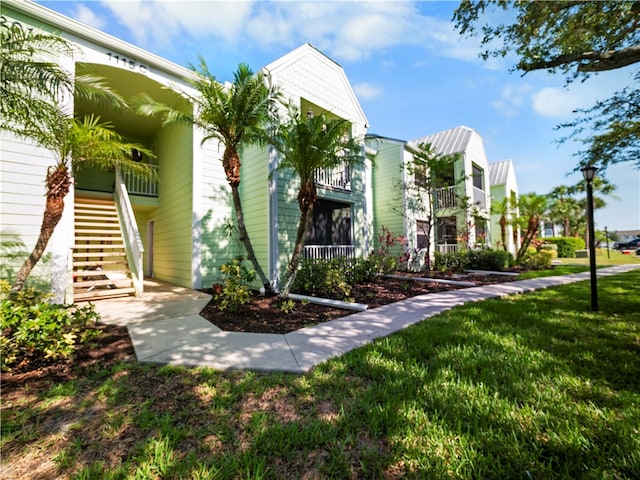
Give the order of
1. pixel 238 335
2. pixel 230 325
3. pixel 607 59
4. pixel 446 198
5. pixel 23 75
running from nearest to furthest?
pixel 23 75 < pixel 238 335 < pixel 607 59 < pixel 230 325 < pixel 446 198

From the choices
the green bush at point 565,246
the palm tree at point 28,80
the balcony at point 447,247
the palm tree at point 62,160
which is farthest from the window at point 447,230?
the palm tree at point 28,80

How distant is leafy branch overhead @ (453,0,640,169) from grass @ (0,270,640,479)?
5.87 metres

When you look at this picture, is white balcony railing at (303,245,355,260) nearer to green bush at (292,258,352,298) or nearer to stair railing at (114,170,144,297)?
green bush at (292,258,352,298)

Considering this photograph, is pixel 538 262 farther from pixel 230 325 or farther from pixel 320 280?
pixel 230 325

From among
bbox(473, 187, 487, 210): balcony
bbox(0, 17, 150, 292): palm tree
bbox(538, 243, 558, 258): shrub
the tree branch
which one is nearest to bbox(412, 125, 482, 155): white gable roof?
bbox(473, 187, 487, 210): balcony

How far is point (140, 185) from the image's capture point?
1070 cm

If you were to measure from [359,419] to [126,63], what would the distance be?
10.1 meters

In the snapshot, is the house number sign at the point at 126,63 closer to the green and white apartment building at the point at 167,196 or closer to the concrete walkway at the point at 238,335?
the green and white apartment building at the point at 167,196

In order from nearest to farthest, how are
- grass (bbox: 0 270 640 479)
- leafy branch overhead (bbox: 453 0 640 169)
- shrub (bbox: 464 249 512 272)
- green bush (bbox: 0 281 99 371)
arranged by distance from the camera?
grass (bbox: 0 270 640 479)
green bush (bbox: 0 281 99 371)
leafy branch overhead (bbox: 453 0 640 169)
shrub (bbox: 464 249 512 272)

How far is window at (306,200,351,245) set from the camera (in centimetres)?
1010

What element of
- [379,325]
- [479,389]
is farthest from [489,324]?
[479,389]

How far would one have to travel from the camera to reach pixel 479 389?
2.52 m

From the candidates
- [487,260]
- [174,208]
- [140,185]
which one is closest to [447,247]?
[487,260]

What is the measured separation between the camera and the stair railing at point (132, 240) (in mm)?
7148
